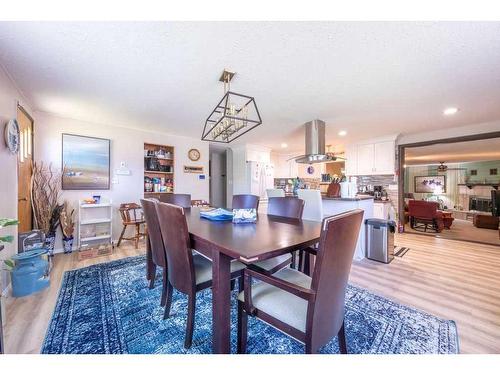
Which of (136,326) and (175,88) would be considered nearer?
(136,326)

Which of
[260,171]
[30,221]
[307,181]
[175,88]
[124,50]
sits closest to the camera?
[124,50]

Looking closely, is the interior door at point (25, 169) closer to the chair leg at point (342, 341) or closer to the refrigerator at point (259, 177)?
the chair leg at point (342, 341)

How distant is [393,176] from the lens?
4.54m

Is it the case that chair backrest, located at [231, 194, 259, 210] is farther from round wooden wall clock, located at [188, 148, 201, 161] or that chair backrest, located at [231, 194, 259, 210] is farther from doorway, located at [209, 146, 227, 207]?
doorway, located at [209, 146, 227, 207]

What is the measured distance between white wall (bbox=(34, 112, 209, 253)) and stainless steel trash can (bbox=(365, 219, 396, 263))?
3.42m

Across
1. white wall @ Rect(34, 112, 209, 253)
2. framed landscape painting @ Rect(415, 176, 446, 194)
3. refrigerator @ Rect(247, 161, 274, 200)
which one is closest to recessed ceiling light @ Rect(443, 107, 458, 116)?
refrigerator @ Rect(247, 161, 274, 200)

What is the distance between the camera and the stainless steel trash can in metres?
2.86

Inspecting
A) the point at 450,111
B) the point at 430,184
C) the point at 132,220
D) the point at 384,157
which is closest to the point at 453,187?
the point at 430,184

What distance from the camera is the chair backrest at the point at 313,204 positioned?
2828 millimetres

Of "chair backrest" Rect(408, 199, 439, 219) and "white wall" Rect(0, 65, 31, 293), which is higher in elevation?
"white wall" Rect(0, 65, 31, 293)

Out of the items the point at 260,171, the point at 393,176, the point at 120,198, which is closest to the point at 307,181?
the point at 260,171

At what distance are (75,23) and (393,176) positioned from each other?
536 cm

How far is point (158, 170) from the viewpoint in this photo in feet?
14.2

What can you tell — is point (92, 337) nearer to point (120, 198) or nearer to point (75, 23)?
point (75, 23)
